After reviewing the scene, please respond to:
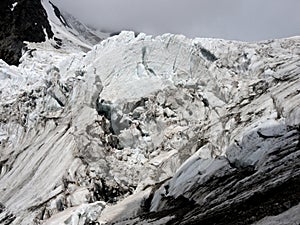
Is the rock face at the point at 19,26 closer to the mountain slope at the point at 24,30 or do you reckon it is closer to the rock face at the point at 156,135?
the mountain slope at the point at 24,30

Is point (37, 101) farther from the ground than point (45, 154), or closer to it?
farther from the ground

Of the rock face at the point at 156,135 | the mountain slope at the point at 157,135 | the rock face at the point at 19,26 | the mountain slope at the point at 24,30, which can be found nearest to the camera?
the rock face at the point at 156,135

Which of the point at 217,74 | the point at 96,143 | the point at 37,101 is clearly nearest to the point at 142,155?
the point at 96,143

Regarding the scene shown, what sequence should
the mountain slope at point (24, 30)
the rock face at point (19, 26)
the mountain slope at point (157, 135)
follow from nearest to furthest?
the mountain slope at point (157, 135)
the mountain slope at point (24, 30)
the rock face at point (19, 26)

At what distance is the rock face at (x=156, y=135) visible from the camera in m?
29.2

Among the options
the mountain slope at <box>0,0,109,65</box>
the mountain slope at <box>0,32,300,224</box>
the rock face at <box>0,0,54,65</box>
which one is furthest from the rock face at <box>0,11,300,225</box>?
the rock face at <box>0,0,54,65</box>

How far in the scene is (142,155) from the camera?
4275cm

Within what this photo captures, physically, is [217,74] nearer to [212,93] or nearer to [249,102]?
[212,93]

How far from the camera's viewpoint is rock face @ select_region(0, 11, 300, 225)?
29.2 meters

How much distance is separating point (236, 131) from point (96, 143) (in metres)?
13.3

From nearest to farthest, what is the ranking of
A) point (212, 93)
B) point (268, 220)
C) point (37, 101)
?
1. point (268, 220)
2. point (212, 93)
3. point (37, 101)

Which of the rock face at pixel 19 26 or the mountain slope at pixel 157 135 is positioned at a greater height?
the rock face at pixel 19 26

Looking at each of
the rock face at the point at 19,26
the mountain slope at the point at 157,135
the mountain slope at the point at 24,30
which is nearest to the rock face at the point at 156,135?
the mountain slope at the point at 157,135

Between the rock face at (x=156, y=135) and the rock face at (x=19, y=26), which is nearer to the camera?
the rock face at (x=156, y=135)
